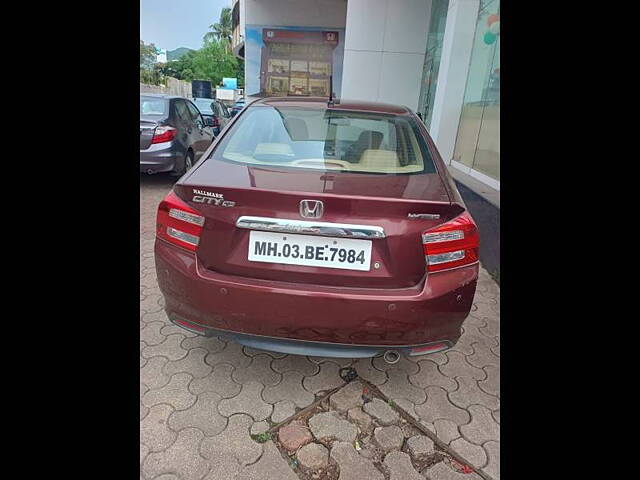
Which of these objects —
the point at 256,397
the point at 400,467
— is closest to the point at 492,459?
the point at 400,467

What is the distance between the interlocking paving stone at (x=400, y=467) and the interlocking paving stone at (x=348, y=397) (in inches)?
12.8

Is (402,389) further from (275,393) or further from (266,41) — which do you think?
(266,41)

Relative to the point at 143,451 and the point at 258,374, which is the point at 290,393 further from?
the point at 143,451

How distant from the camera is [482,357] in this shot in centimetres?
236

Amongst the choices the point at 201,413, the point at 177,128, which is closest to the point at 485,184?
the point at 201,413

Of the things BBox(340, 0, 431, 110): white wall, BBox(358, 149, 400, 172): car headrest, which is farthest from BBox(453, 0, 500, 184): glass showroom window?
BBox(340, 0, 431, 110): white wall

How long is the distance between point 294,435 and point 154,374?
2.98 feet

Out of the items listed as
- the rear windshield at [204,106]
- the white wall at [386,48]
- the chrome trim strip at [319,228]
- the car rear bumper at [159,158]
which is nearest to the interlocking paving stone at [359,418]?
the chrome trim strip at [319,228]

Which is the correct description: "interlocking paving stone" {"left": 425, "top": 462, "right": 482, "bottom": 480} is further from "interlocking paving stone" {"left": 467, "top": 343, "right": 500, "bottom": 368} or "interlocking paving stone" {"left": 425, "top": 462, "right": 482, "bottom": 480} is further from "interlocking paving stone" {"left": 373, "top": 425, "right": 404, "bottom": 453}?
"interlocking paving stone" {"left": 467, "top": 343, "right": 500, "bottom": 368}

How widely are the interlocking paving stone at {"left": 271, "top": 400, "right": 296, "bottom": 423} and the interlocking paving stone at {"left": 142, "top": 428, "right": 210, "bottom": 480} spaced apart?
0.36 m

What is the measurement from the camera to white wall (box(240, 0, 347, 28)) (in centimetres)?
1420

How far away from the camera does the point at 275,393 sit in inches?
77.2

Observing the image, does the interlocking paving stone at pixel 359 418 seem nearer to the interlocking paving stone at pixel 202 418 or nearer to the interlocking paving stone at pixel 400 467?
the interlocking paving stone at pixel 400 467

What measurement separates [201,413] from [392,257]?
1.23 metres
